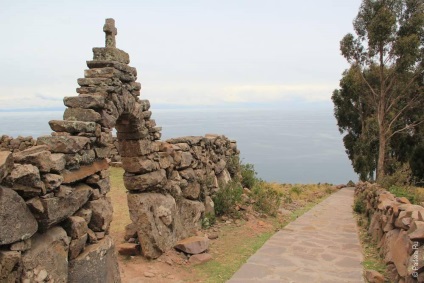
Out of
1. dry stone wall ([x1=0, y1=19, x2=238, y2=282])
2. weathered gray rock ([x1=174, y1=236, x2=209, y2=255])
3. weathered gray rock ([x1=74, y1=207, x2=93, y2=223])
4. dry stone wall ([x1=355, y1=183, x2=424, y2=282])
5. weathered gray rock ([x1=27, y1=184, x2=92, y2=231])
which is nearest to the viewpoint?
dry stone wall ([x1=0, y1=19, x2=238, y2=282])

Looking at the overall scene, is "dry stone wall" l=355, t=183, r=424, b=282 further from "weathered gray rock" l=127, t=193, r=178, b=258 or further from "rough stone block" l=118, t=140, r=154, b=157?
"rough stone block" l=118, t=140, r=154, b=157

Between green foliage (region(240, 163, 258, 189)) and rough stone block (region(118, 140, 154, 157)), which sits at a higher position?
rough stone block (region(118, 140, 154, 157))

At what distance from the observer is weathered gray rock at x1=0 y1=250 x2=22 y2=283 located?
349 cm

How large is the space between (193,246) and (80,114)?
340 centimetres

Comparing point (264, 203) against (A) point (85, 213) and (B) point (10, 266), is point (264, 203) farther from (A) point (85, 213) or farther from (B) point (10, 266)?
(B) point (10, 266)

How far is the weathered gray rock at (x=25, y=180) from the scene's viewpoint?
12.2 ft

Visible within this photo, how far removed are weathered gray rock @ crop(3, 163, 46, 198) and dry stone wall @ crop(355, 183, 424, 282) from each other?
13.9 ft

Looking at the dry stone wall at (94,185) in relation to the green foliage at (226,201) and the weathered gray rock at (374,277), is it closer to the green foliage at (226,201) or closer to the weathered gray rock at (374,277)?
the green foliage at (226,201)

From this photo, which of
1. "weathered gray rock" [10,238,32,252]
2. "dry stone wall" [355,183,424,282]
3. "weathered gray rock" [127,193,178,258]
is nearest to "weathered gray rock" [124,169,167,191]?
"weathered gray rock" [127,193,178,258]

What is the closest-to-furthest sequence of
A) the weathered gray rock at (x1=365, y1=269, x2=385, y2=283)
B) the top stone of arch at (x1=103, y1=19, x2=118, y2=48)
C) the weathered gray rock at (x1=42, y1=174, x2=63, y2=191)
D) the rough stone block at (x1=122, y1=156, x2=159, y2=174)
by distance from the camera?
1. the weathered gray rock at (x1=42, y1=174, x2=63, y2=191)
2. the weathered gray rock at (x1=365, y1=269, x2=385, y2=283)
3. the top stone of arch at (x1=103, y1=19, x2=118, y2=48)
4. the rough stone block at (x1=122, y1=156, x2=159, y2=174)

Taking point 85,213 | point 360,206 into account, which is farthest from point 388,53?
point 85,213

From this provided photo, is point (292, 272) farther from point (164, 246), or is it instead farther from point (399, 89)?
point (399, 89)

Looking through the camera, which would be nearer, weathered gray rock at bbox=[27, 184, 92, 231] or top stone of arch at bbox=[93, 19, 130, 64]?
weathered gray rock at bbox=[27, 184, 92, 231]

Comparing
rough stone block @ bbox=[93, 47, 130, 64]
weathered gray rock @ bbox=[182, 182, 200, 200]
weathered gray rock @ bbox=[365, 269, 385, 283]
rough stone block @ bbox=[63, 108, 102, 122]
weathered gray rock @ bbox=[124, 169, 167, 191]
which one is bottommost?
weathered gray rock @ bbox=[365, 269, 385, 283]
